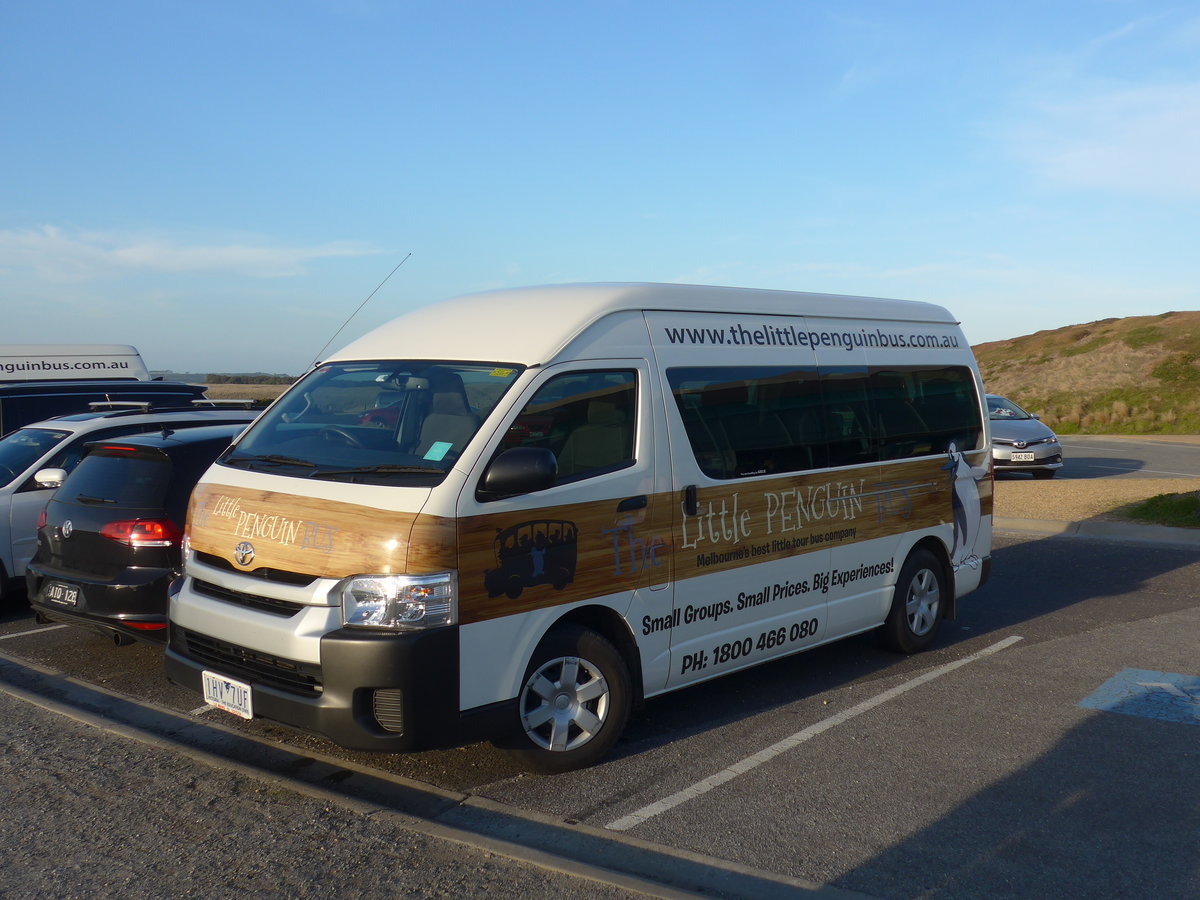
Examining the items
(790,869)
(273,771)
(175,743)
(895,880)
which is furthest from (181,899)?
(895,880)

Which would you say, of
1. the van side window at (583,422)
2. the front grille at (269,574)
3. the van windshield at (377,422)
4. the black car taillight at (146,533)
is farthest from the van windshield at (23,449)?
the van side window at (583,422)

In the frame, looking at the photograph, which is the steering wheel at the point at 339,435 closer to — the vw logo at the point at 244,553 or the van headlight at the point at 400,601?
the vw logo at the point at 244,553

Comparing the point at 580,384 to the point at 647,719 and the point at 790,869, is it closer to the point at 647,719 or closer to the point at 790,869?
the point at 647,719

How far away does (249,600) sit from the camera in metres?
5.02

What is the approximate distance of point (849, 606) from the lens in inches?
276

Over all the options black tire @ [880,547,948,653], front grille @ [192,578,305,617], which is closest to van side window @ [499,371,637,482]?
front grille @ [192,578,305,617]

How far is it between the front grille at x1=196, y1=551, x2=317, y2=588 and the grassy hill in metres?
39.3

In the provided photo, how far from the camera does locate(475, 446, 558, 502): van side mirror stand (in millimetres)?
4738

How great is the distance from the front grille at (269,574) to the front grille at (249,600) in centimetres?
9

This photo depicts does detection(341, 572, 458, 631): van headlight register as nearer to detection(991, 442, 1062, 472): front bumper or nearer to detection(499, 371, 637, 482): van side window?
detection(499, 371, 637, 482): van side window

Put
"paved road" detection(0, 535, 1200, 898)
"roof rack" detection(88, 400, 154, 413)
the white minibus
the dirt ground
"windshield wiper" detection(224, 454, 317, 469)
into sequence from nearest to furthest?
"paved road" detection(0, 535, 1200, 898), the white minibus, "windshield wiper" detection(224, 454, 317, 469), "roof rack" detection(88, 400, 154, 413), the dirt ground

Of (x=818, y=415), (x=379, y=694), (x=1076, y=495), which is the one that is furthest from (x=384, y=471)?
(x=1076, y=495)

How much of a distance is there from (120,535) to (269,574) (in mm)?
2276

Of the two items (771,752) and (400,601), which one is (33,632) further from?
(771,752)
